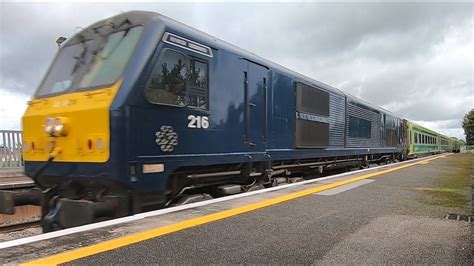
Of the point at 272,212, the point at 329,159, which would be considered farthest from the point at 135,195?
the point at 329,159

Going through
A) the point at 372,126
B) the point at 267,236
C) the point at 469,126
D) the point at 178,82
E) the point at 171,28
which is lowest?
the point at 267,236

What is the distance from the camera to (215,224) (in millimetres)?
5004

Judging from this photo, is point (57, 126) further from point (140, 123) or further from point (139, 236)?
point (139, 236)

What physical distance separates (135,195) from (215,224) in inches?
45.8

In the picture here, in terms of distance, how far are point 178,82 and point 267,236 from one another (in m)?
2.63

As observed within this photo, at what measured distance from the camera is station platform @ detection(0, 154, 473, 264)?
3.78 metres

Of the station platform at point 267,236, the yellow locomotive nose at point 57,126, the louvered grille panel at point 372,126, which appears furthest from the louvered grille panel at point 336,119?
the yellow locomotive nose at point 57,126

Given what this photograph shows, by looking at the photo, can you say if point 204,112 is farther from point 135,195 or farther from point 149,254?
point 149,254

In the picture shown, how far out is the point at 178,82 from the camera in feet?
19.5

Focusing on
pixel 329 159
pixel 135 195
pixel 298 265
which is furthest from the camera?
pixel 329 159

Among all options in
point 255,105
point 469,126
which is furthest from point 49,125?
point 469,126

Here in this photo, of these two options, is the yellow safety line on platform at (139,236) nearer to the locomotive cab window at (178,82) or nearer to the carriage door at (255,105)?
the carriage door at (255,105)

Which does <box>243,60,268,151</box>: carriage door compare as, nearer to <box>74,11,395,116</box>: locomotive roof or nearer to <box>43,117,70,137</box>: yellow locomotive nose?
<box>74,11,395,116</box>: locomotive roof

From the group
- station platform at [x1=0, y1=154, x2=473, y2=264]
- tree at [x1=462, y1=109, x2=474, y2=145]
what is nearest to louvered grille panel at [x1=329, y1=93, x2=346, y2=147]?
station platform at [x1=0, y1=154, x2=473, y2=264]
